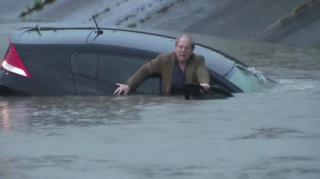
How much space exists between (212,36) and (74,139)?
64.5 feet

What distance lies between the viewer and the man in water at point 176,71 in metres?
11.5

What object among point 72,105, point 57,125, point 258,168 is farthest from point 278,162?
point 72,105

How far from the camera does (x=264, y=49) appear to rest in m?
24.1

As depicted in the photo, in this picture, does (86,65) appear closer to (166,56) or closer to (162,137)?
(166,56)

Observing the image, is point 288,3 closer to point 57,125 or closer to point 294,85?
point 294,85

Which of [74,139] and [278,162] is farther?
[74,139]

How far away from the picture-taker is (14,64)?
11.9 metres

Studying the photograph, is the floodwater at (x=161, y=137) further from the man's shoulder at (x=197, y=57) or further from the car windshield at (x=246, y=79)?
the man's shoulder at (x=197, y=57)

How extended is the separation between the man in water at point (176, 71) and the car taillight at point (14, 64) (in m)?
1.08

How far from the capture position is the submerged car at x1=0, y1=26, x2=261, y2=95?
11.6 metres

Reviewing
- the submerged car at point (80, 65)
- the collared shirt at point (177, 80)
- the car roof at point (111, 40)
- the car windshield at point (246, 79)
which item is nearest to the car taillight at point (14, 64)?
the submerged car at point (80, 65)

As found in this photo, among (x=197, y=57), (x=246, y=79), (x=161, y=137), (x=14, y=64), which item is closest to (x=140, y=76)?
(x=197, y=57)

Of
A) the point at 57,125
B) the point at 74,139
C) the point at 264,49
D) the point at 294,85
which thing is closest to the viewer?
the point at 74,139

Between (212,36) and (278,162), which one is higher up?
(212,36)
